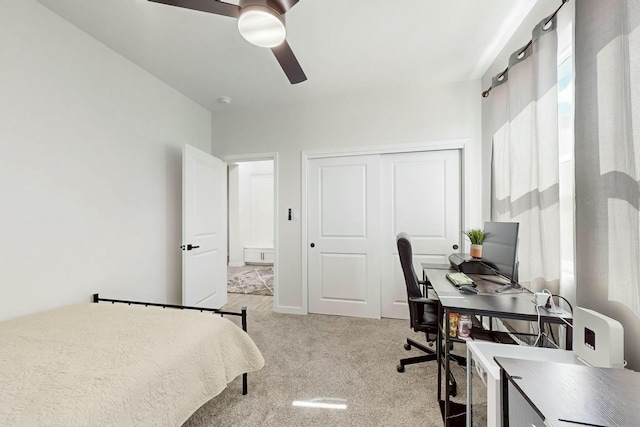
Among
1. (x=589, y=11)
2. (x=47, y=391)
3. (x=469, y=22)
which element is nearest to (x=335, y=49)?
(x=469, y=22)

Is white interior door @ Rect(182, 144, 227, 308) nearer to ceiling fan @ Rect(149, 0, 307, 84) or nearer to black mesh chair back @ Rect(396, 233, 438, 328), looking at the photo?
ceiling fan @ Rect(149, 0, 307, 84)

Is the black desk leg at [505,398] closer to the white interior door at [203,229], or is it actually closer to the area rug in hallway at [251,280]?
the white interior door at [203,229]

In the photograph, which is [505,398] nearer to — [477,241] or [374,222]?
[477,241]

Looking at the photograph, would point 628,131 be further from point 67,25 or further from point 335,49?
point 67,25

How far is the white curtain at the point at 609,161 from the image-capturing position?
38.3 inches

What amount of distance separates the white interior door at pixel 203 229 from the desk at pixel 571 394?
109 inches

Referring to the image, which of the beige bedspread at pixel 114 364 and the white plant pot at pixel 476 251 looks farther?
the white plant pot at pixel 476 251

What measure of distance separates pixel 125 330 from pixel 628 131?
2.59m

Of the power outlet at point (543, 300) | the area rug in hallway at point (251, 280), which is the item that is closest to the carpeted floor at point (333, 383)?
the power outlet at point (543, 300)

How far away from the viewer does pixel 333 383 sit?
1.81m

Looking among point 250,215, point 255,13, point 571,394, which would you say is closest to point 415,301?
point 571,394

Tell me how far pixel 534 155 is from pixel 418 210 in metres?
1.38

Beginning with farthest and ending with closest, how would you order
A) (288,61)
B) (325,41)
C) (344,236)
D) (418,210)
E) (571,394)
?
(344,236)
(418,210)
(325,41)
(288,61)
(571,394)

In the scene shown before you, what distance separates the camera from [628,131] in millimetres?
989
